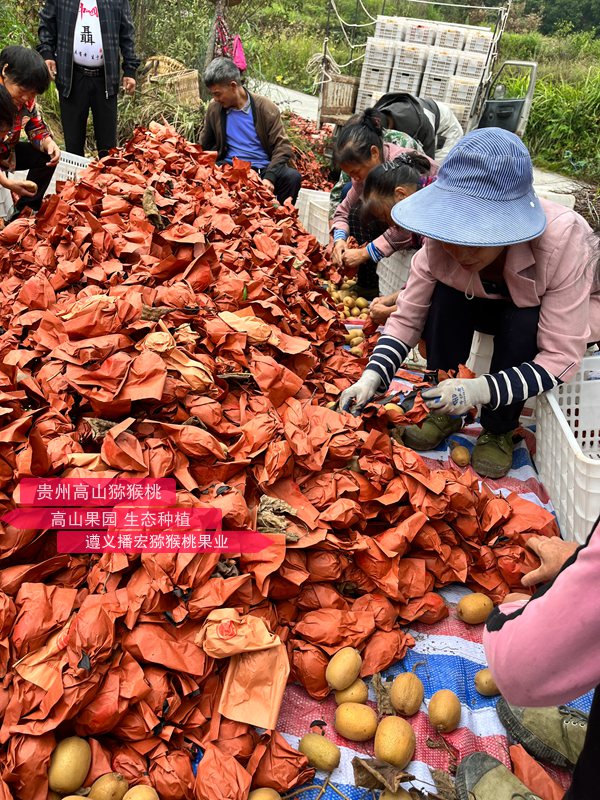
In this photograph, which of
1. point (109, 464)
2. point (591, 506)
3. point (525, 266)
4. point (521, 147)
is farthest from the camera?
point (525, 266)

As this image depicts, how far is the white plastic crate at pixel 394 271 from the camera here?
3.32 meters

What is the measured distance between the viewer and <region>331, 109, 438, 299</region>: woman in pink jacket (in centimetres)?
315

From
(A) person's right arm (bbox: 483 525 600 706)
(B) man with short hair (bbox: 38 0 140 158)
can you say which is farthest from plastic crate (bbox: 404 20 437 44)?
(A) person's right arm (bbox: 483 525 600 706)

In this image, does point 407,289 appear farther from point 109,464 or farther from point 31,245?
point 31,245

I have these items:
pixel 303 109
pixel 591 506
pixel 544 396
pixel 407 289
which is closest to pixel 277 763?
pixel 591 506

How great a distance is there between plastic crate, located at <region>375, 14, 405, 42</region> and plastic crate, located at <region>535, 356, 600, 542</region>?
6989 mm

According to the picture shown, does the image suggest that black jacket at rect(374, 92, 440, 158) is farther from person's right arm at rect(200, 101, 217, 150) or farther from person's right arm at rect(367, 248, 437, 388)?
person's right arm at rect(367, 248, 437, 388)

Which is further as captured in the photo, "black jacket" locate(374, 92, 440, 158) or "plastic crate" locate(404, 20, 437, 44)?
"plastic crate" locate(404, 20, 437, 44)

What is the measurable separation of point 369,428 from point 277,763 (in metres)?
1.14

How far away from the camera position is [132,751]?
4.45ft

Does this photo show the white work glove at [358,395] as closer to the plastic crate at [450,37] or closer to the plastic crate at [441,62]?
the plastic crate at [441,62]

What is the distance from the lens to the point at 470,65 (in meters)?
7.09

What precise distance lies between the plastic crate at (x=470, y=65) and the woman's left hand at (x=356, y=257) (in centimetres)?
476

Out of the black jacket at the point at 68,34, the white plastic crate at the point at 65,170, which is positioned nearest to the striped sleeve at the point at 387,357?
the white plastic crate at the point at 65,170
